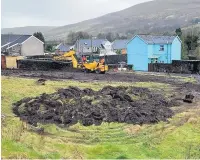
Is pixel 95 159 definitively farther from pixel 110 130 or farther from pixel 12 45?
pixel 12 45

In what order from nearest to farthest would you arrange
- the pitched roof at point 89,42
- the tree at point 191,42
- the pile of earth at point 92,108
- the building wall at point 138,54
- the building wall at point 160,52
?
the pile of earth at point 92,108 < the building wall at point 138,54 < the building wall at point 160,52 < the tree at point 191,42 < the pitched roof at point 89,42

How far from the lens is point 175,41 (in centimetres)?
4138

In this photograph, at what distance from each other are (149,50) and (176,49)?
4.31m

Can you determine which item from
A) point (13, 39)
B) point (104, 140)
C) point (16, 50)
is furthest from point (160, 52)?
point (104, 140)

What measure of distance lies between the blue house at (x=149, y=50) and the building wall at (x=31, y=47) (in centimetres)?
1843

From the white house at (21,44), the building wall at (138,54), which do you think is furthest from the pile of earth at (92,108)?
the white house at (21,44)

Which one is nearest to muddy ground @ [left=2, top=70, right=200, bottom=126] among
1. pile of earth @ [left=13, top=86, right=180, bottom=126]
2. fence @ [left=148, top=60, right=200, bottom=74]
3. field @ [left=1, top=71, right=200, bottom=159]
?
pile of earth @ [left=13, top=86, right=180, bottom=126]

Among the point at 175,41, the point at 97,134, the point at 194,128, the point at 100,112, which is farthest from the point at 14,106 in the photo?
the point at 175,41

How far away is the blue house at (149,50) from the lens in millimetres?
39250

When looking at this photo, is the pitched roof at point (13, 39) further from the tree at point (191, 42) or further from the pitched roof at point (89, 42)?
the tree at point (191, 42)

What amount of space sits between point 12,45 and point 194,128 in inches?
1703

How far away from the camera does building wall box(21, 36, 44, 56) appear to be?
2100 inches

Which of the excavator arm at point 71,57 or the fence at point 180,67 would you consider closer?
the excavator arm at point 71,57

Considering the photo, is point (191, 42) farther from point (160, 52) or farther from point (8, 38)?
point (8, 38)
